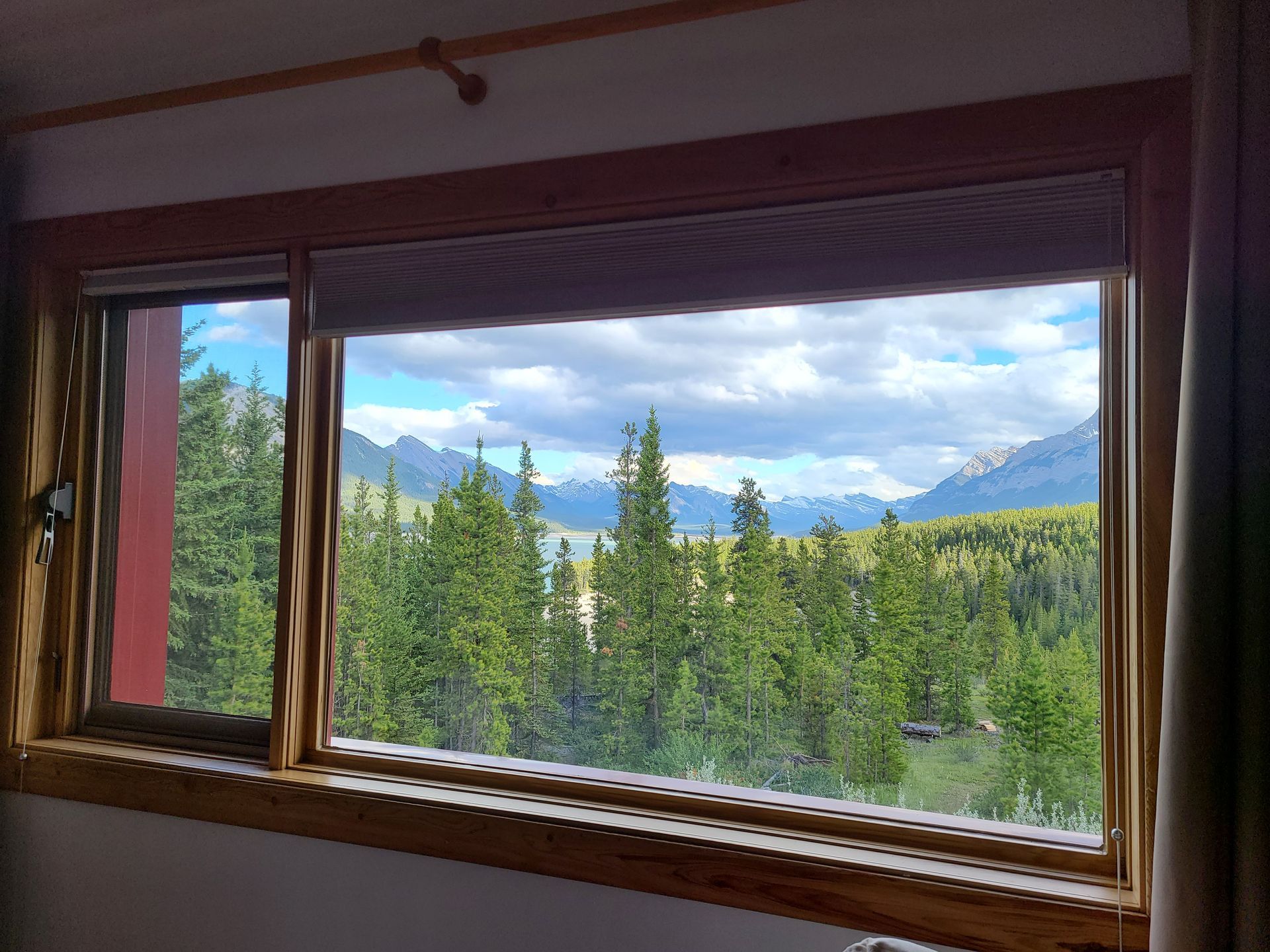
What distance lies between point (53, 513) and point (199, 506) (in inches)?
13.5

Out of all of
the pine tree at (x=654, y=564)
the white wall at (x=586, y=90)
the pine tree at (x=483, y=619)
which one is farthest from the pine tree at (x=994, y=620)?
the pine tree at (x=483, y=619)

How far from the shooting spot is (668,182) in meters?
1.45

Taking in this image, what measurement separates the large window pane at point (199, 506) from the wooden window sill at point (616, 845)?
0.20 meters

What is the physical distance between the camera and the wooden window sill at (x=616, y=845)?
1192mm

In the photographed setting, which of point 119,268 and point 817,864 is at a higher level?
point 119,268

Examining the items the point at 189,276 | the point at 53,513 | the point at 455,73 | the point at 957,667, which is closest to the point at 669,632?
the point at 957,667

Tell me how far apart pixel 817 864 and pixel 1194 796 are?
0.55 m

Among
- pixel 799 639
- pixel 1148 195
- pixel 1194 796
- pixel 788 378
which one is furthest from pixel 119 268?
pixel 1194 796

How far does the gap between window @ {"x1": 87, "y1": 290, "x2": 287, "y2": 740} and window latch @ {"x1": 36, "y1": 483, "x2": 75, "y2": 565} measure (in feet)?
0.24

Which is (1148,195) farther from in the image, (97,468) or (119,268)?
(97,468)

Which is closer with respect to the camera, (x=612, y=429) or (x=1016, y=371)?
(x=1016, y=371)

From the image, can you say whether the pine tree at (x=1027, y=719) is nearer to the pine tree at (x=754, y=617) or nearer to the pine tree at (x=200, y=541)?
the pine tree at (x=754, y=617)

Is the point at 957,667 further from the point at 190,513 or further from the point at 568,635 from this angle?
the point at 190,513

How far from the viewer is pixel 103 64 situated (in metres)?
1.91
